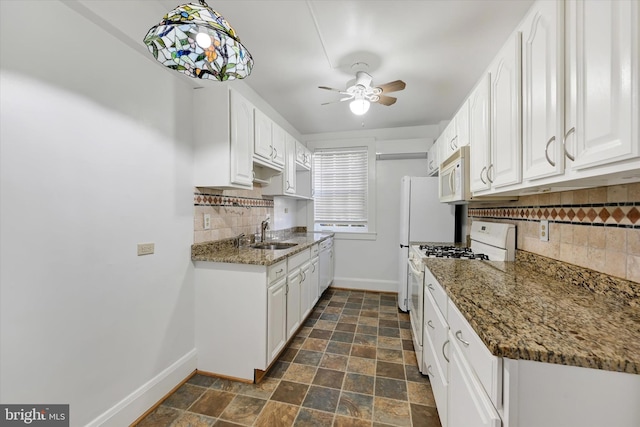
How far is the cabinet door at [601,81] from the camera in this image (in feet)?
2.28

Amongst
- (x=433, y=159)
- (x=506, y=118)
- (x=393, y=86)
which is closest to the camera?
(x=506, y=118)

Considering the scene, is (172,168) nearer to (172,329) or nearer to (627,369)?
(172,329)

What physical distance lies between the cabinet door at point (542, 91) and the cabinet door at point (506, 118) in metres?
0.04

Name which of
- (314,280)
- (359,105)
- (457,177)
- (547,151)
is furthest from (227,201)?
(547,151)

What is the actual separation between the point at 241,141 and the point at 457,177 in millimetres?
1803

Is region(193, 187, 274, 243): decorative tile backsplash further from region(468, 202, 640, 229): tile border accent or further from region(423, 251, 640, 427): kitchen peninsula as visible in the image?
region(468, 202, 640, 229): tile border accent

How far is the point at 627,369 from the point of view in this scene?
640 millimetres

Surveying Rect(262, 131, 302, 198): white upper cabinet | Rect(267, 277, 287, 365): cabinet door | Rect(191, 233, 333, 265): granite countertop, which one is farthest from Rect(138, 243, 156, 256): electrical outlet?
Rect(262, 131, 302, 198): white upper cabinet

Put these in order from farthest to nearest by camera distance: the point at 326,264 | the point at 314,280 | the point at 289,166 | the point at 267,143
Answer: the point at 326,264 → the point at 289,166 → the point at 314,280 → the point at 267,143

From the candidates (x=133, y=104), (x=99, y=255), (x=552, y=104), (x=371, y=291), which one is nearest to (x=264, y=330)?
(x=99, y=255)

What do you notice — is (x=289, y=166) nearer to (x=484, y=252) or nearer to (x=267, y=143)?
(x=267, y=143)

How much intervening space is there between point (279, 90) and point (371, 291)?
317 centimetres

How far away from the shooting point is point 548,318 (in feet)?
2.96

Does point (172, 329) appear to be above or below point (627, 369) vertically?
below
